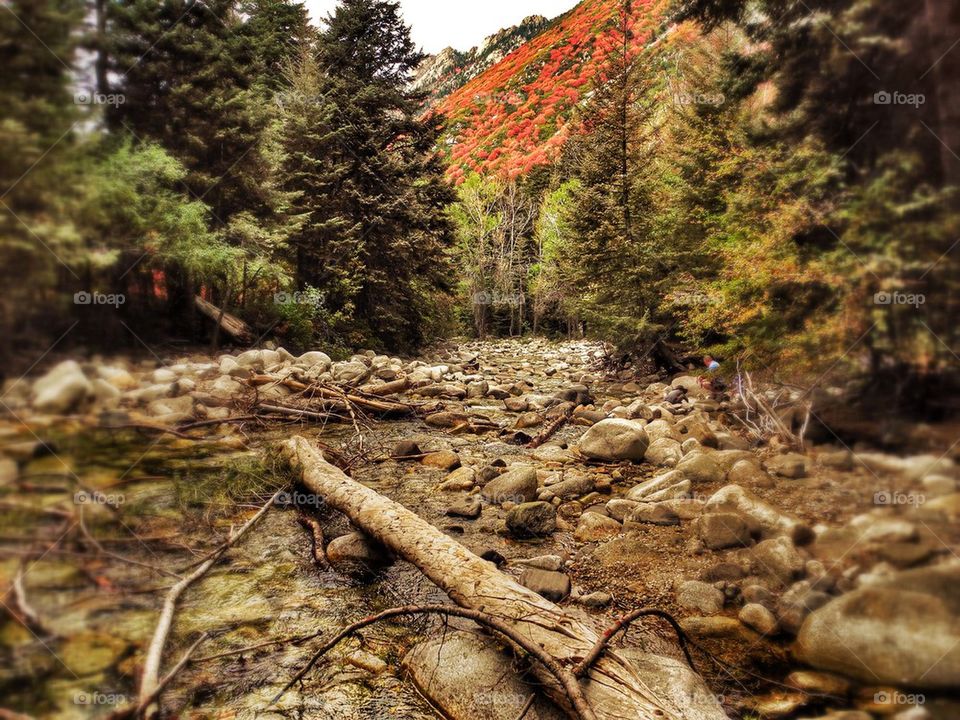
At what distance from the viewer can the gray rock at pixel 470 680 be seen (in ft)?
7.05

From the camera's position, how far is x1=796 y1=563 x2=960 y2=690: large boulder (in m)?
0.95

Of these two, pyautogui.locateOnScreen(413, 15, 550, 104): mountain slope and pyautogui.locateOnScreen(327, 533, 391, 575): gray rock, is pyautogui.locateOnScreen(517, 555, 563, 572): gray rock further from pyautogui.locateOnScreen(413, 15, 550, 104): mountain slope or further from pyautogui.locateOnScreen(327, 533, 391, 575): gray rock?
pyautogui.locateOnScreen(413, 15, 550, 104): mountain slope

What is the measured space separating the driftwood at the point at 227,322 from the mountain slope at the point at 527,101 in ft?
98.4

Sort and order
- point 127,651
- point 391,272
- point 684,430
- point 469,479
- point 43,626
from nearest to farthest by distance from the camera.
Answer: point 43,626, point 127,651, point 469,479, point 684,430, point 391,272

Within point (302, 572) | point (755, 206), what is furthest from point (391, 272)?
point (755, 206)

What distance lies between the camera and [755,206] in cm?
147

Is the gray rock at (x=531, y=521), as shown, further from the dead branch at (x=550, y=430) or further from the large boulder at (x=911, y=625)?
the large boulder at (x=911, y=625)

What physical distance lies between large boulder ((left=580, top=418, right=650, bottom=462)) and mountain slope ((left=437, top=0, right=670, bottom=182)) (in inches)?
1009

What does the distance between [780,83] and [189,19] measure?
1370mm

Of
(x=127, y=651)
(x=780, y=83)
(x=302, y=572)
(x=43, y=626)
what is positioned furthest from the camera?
(x=302, y=572)

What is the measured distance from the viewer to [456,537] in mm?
4371

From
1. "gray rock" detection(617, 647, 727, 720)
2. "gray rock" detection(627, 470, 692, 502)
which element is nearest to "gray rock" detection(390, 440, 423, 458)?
"gray rock" detection(627, 470, 692, 502)

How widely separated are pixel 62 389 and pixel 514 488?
16.0ft

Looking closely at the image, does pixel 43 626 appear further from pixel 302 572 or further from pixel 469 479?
pixel 469 479
